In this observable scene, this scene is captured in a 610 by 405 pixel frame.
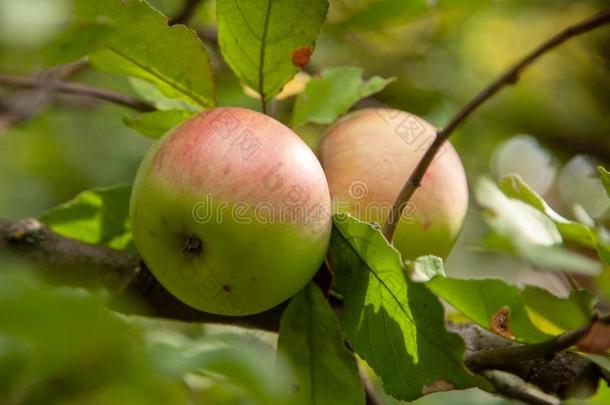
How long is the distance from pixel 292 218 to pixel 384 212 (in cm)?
15

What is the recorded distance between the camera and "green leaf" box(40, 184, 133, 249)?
3.34 ft

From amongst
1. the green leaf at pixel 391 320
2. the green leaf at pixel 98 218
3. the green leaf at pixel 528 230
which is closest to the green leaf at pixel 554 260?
the green leaf at pixel 528 230

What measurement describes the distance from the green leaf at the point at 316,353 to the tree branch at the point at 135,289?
0.04 metres

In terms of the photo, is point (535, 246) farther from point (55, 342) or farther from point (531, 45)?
point (531, 45)

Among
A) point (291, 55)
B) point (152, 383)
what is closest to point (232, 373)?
point (152, 383)

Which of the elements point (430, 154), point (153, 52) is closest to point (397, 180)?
point (430, 154)

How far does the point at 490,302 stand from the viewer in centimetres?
84

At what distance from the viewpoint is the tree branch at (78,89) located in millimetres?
1146

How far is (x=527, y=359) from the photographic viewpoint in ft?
2.61

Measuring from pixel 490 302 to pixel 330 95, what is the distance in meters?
0.33

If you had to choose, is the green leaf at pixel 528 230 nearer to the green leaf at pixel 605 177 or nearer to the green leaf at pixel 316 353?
the green leaf at pixel 605 177

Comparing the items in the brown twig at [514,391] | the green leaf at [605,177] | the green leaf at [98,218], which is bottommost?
the green leaf at [98,218]

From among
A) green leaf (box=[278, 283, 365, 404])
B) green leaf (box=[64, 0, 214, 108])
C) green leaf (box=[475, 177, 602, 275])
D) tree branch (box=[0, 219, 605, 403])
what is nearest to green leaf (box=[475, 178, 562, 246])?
green leaf (box=[475, 177, 602, 275])

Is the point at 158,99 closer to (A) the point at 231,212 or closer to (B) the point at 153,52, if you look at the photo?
(B) the point at 153,52
